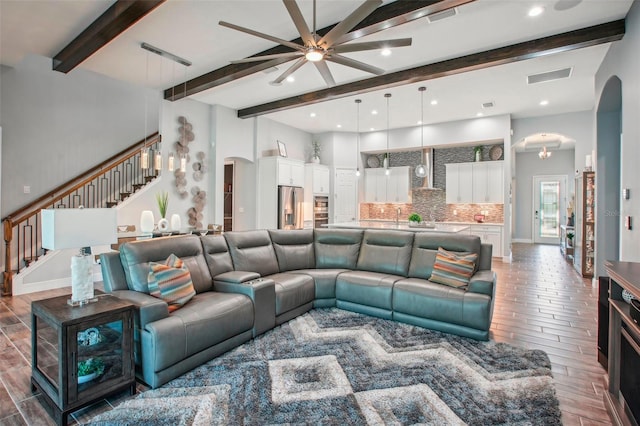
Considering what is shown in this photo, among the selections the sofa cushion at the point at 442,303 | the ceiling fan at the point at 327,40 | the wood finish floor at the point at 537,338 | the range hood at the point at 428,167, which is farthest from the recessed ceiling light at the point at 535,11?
the range hood at the point at 428,167

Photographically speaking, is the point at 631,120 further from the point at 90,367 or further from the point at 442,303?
the point at 90,367

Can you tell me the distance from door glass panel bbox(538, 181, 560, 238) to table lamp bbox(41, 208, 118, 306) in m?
12.9

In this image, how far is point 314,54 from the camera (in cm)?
300

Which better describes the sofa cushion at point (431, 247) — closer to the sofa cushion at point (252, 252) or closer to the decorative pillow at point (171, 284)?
the sofa cushion at point (252, 252)

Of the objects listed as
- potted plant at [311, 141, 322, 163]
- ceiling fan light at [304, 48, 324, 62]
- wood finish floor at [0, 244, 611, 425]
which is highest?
potted plant at [311, 141, 322, 163]

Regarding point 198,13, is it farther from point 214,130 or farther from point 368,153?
point 368,153

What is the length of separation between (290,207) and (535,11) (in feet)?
18.9

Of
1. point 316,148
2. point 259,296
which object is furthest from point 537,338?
point 316,148

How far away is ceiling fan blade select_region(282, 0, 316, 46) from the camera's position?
8.14ft

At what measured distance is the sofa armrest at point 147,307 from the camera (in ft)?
7.65

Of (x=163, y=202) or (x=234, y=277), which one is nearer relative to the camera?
(x=234, y=277)

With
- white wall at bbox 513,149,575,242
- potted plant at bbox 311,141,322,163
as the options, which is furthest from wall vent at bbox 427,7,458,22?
white wall at bbox 513,149,575,242

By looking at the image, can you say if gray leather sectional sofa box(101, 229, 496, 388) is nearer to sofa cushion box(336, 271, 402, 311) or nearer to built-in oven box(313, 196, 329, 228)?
sofa cushion box(336, 271, 402, 311)

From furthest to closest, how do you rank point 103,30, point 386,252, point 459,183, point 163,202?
point 459,183, point 163,202, point 386,252, point 103,30
